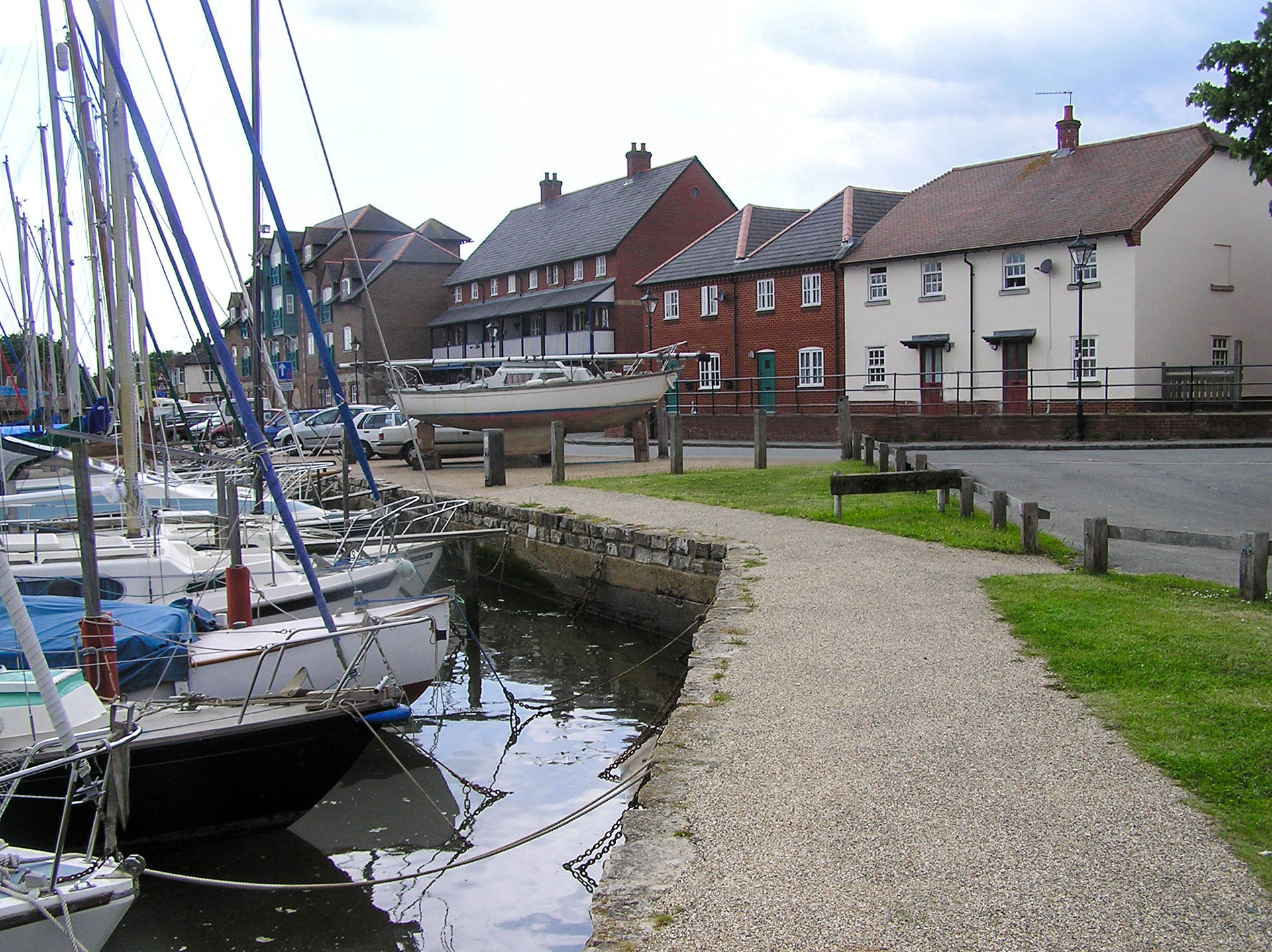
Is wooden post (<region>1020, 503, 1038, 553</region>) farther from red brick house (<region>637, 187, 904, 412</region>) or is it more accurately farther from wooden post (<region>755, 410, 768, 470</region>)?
red brick house (<region>637, 187, 904, 412</region>)

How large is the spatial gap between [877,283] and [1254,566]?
3156cm

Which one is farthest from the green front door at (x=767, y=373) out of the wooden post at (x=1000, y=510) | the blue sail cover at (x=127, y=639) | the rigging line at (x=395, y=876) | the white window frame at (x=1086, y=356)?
the rigging line at (x=395, y=876)

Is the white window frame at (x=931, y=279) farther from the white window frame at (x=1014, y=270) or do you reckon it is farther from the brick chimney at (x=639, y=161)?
the brick chimney at (x=639, y=161)

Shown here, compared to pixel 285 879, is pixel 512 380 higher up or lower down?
higher up

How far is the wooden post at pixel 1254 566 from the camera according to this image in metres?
8.54

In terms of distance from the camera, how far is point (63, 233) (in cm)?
1778

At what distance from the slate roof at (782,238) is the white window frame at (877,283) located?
1.59 metres

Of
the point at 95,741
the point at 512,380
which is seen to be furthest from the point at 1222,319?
the point at 95,741

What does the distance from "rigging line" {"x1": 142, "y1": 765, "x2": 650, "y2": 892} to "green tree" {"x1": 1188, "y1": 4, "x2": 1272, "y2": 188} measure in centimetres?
1289

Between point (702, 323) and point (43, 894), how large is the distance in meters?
42.0

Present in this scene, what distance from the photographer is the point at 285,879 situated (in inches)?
284

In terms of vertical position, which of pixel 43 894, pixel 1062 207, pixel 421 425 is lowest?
pixel 43 894

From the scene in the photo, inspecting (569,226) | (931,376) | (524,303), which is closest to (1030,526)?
(931,376)

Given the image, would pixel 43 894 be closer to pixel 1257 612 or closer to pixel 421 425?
pixel 1257 612
